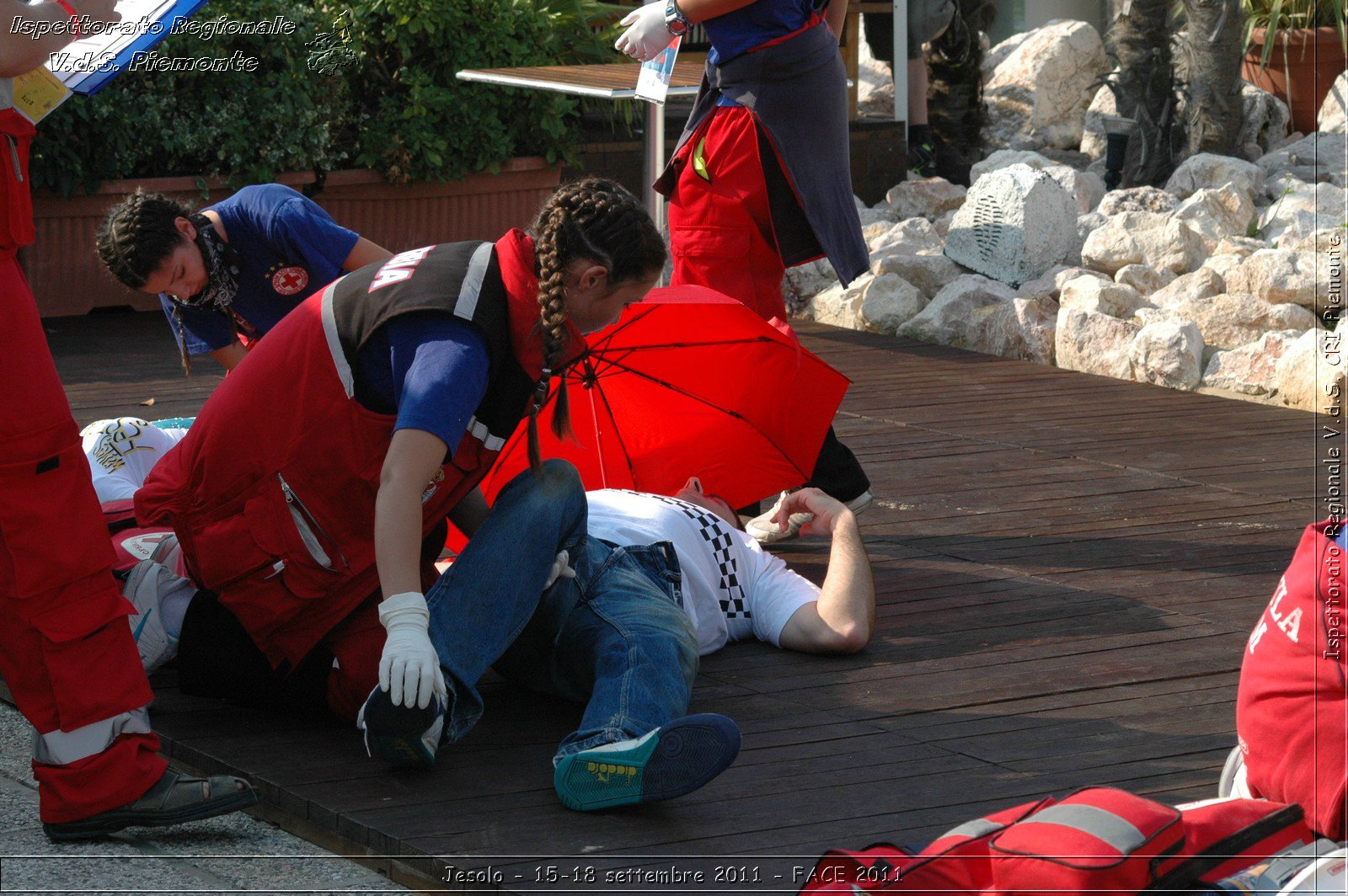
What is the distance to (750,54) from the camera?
428 cm

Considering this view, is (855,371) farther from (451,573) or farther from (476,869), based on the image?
(476,869)

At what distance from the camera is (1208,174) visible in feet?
29.2

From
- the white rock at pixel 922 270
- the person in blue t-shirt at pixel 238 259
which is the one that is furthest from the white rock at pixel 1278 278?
the person in blue t-shirt at pixel 238 259

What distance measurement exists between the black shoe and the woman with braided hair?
0.29 metres

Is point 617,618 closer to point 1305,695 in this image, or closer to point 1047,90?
point 1305,695

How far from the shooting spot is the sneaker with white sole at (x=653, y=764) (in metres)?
2.54

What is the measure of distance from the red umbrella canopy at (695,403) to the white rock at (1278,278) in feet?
11.7

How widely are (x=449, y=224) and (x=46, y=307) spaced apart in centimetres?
200

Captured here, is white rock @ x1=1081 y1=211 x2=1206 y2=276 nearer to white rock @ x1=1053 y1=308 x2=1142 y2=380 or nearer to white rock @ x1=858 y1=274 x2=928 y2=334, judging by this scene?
white rock @ x1=858 y1=274 x2=928 y2=334

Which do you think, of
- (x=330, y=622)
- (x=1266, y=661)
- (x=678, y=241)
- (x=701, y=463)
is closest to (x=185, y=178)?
(x=678, y=241)

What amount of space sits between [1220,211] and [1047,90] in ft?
11.9

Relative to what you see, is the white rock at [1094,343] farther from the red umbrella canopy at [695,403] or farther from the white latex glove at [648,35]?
the red umbrella canopy at [695,403]

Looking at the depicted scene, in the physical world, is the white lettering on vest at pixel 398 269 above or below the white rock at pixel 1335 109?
above

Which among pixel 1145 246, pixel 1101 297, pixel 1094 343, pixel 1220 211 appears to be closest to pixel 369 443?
pixel 1094 343
